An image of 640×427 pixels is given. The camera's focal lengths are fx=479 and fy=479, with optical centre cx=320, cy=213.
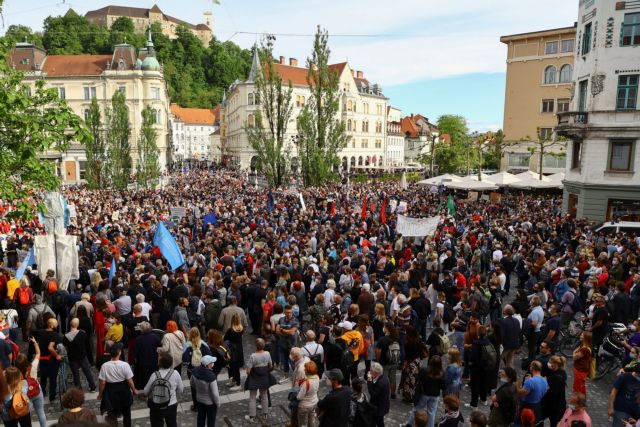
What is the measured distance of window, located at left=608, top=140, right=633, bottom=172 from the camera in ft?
84.2

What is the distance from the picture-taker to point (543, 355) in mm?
7809

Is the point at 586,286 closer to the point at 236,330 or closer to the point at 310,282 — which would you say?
the point at 310,282

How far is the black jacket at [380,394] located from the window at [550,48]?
5123 centimetres

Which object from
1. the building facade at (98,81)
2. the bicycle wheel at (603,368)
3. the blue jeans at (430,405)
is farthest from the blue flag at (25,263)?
the building facade at (98,81)

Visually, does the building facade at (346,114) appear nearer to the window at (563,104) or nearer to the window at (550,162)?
the window at (550,162)

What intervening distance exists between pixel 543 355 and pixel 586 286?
19.6 feet

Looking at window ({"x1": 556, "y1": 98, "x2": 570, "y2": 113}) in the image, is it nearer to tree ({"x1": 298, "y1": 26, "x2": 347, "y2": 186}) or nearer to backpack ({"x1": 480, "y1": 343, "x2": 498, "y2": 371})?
tree ({"x1": 298, "y1": 26, "x2": 347, "y2": 186})

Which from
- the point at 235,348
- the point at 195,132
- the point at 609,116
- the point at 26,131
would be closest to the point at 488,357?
the point at 235,348

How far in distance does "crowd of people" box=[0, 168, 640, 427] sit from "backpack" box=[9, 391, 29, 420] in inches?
1.3

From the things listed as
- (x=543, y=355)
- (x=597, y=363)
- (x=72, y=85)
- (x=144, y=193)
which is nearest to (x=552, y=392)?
(x=543, y=355)

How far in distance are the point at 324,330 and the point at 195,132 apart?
135544mm

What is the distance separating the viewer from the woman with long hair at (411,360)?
8.38 meters

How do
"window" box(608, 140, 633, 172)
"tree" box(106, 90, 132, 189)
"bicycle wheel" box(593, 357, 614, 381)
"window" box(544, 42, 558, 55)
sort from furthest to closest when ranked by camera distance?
"window" box(544, 42, 558, 55) → "tree" box(106, 90, 132, 189) → "window" box(608, 140, 633, 172) → "bicycle wheel" box(593, 357, 614, 381)

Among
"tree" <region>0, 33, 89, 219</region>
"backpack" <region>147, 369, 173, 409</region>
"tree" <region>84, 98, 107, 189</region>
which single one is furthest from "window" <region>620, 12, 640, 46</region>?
"tree" <region>84, 98, 107, 189</region>
